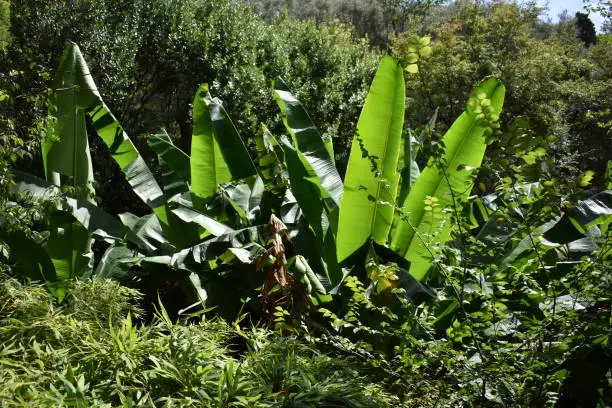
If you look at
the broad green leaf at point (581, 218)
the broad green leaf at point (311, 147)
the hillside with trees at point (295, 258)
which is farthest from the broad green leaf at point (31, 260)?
the broad green leaf at point (581, 218)

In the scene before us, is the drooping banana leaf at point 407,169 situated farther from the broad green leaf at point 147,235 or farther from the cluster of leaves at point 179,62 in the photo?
the cluster of leaves at point 179,62

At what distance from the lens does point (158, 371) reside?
2.64 metres

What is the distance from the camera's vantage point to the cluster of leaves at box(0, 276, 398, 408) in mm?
2540

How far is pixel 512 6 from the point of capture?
17172 mm

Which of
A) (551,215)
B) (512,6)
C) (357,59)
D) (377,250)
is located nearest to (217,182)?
(377,250)

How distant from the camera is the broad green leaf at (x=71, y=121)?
4.86 meters

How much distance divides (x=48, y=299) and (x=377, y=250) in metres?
2.19

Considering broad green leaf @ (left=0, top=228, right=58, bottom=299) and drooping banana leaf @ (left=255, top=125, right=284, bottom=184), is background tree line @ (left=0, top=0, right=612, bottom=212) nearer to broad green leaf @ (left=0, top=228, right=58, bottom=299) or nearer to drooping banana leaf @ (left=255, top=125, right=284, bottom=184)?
broad green leaf @ (left=0, top=228, right=58, bottom=299)

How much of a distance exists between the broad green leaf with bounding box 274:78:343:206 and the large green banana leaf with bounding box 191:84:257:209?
53 cm

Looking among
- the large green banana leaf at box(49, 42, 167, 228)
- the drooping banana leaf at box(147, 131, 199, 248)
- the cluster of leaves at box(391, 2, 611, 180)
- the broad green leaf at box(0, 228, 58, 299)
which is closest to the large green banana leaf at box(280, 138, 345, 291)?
the drooping banana leaf at box(147, 131, 199, 248)

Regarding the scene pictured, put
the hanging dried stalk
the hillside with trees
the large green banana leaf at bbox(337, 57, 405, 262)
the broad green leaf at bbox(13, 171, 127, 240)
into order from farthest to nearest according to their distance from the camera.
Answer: the broad green leaf at bbox(13, 171, 127, 240) → the large green banana leaf at bbox(337, 57, 405, 262) → the hanging dried stalk → the hillside with trees

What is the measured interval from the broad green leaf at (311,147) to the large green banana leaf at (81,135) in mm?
1360

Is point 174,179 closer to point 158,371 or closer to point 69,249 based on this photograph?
point 69,249

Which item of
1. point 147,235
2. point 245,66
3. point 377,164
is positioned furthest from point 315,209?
point 245,66
